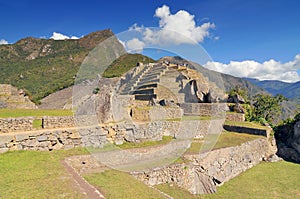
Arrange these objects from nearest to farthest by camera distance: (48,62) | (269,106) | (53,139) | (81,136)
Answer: (53,139) < (81,136) < (269,106) < (48,62)

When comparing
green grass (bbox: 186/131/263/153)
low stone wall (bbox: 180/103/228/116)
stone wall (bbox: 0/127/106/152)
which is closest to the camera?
stone wall (bbox: 0/127/106/152)

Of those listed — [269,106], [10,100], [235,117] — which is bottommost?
[235,117]

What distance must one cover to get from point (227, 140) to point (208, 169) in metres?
4.03

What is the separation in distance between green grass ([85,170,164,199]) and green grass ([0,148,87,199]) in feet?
2.65

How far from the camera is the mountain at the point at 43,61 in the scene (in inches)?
1957

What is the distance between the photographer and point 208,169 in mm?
11242

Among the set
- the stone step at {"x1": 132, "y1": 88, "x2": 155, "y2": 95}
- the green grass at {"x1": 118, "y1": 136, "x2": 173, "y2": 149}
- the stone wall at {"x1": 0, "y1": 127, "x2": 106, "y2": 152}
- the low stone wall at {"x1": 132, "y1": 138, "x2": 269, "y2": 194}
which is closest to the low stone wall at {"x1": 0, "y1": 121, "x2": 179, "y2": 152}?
the stone wall at {"x1": 0, "y1": 127, "x2": 106, "y2": 152}

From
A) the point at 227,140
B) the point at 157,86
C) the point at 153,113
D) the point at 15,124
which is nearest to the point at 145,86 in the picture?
the point at 157,86

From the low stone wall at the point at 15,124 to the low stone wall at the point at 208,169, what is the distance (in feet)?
13.9

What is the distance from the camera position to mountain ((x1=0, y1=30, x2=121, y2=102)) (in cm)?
4970

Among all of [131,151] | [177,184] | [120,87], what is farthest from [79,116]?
[120,87]

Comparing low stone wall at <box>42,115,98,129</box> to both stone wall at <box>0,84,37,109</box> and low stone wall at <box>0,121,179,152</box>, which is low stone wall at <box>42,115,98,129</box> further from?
stone wall at <box>0,84,37,109</box>

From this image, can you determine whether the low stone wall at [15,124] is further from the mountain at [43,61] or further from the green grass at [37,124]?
the mountain at [43,61]

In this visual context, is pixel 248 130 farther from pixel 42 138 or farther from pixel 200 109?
pixel 42 138
